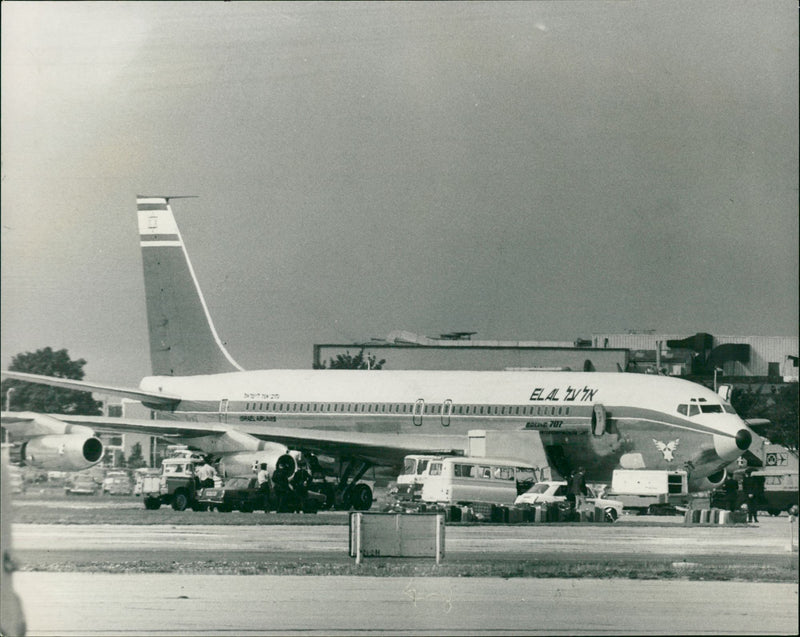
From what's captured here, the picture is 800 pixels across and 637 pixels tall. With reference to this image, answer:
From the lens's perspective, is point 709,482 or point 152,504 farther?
point 709,482

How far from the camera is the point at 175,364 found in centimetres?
4459

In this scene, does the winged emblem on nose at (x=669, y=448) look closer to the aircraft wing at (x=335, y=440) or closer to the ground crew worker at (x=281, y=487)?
the aircraft wing at (x=335, y=440)

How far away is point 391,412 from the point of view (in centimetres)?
4056

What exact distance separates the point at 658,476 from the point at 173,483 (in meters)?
14.7

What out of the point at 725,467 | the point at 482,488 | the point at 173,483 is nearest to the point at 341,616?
the point at 482,488

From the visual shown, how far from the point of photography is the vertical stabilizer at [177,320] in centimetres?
4375

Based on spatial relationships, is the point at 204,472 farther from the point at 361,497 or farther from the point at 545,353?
the point at 545,353

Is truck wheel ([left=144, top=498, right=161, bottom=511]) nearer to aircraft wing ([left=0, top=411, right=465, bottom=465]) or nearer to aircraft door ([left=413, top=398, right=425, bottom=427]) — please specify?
aircraft wing ([left=0, top=411, right=465, bottom=465])

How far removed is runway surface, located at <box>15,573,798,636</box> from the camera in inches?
500

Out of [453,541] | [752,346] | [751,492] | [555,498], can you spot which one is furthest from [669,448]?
[453,541]

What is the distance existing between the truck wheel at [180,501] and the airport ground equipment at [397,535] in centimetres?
1855

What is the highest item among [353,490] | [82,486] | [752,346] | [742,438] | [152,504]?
[752,346]

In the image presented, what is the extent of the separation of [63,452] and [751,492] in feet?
76.4

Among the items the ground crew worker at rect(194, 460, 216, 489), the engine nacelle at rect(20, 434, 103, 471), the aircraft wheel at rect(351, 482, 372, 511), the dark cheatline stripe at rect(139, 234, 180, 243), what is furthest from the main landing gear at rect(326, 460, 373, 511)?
the engine nacelle at rect(20, 434, 103, 471)
